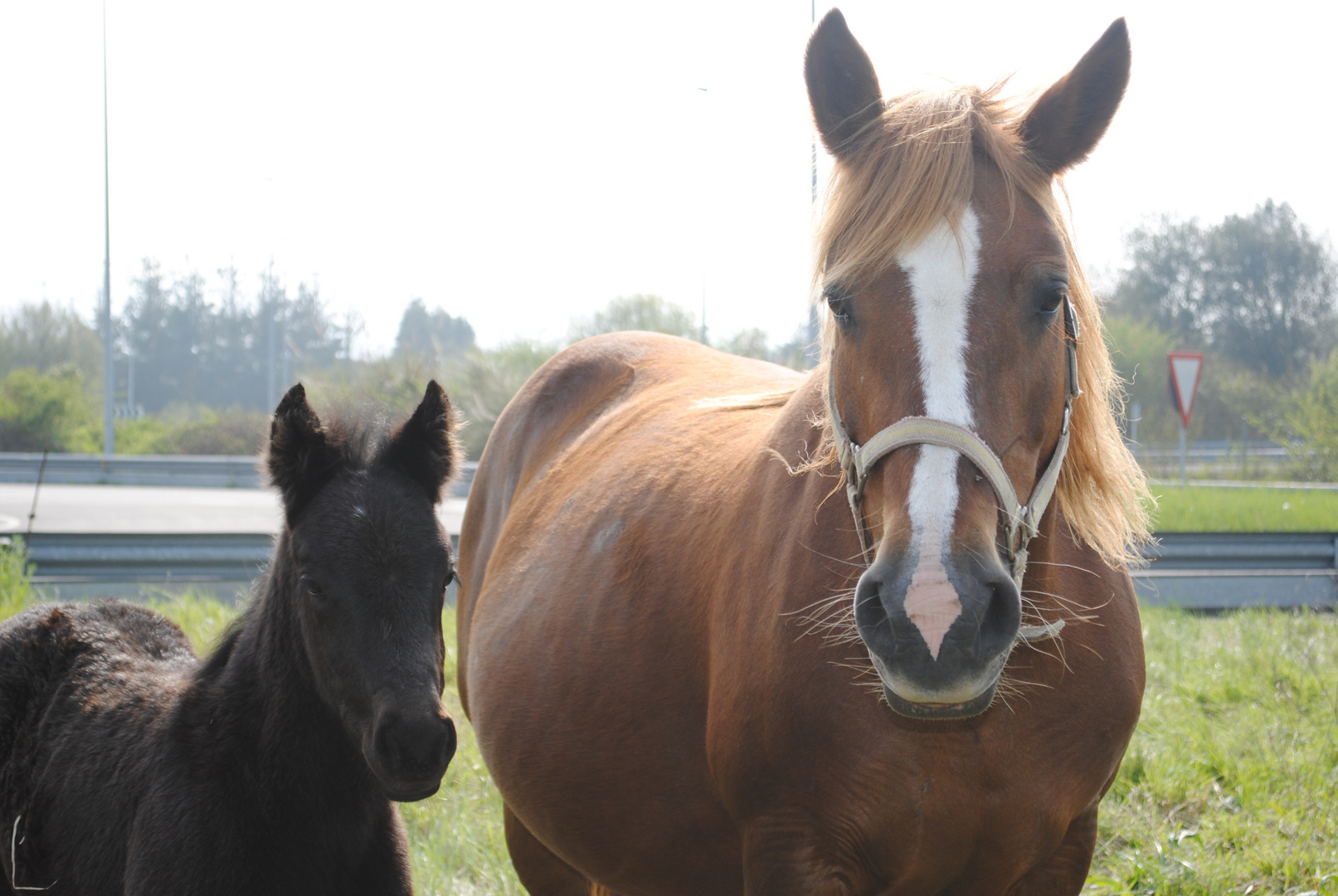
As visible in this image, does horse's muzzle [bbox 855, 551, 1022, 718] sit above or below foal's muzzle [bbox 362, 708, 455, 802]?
above

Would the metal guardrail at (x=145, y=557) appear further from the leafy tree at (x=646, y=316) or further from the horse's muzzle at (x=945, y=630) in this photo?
the leafy tree at (x=646, y=316)

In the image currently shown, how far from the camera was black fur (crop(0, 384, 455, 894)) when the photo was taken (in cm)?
224

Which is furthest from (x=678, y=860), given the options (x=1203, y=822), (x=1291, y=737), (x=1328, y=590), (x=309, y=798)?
(x=1328, y=590)

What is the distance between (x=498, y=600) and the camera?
10.2 feet

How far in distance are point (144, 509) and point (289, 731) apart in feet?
48.8

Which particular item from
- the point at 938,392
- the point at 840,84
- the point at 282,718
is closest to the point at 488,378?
the point at 282,718

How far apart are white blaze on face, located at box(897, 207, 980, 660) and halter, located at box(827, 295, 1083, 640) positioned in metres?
0.02

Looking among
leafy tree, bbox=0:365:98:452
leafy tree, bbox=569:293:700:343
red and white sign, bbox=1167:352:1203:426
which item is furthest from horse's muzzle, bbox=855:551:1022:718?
leafy tree, bbox=0:365:98:452

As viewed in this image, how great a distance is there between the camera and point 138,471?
20484 mm

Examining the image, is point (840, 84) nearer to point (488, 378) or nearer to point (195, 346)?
point (488, 378)

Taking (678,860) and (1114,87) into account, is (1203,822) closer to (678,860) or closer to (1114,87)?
(678,860)

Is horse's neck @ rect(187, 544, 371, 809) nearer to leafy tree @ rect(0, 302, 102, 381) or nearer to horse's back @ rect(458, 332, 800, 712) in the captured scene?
horse's back @ rect(458, 332, 800, 712)

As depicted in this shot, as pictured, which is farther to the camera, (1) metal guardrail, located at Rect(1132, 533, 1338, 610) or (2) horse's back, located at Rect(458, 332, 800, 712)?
(1) metal guardrail, located at Rect(1132, 533, 1338, 610)

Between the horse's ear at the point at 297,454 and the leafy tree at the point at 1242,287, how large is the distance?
138ft
